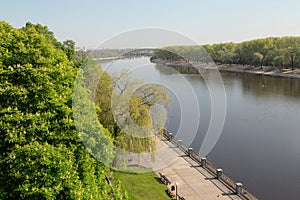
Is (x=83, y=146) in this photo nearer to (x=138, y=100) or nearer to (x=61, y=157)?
(x=61, y=157)

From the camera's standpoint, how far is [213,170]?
57.9 feet

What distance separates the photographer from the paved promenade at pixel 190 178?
49.1ft

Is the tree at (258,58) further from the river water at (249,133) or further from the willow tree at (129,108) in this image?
the willow tree at (129,108)

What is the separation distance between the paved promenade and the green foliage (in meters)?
6.75

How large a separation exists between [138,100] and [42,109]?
7.85m

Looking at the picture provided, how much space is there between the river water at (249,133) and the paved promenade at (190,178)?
153 centimetres

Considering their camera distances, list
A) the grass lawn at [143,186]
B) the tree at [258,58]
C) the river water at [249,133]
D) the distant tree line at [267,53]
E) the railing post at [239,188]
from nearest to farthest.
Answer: the grass lawn at [143,186] → the railing post at [239,188] → the river water at [249,133] → the distant tree line at [267,53] → the tree at [258,58]

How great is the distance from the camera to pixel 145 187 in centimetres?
1518

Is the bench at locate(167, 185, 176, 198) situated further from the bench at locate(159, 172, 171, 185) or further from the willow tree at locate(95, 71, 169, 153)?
the willow tree at locate(95, 71, 169, 153)

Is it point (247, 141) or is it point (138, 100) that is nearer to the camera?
point (138, 100)

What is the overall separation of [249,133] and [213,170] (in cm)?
1160

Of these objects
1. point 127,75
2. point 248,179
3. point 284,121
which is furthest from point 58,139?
point 284,121

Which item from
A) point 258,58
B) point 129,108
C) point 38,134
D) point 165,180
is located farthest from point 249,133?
point 258,58

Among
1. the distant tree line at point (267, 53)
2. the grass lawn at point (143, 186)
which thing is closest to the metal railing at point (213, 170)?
the grass lawn at point (143, 186)
